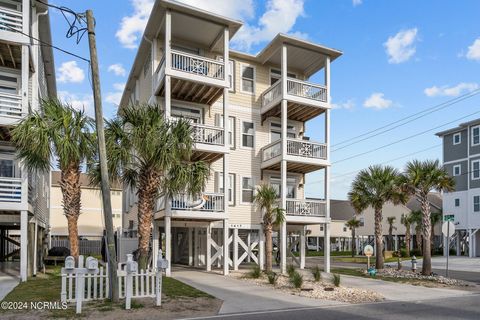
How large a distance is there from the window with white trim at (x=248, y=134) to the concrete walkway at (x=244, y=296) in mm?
8581

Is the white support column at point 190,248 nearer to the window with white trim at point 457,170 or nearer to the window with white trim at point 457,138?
the window with white trim at point 457,170

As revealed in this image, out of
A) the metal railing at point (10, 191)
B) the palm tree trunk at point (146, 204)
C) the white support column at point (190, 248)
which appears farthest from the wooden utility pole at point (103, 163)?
the white support column at point (190, 248)

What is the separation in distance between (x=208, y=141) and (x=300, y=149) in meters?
5.33

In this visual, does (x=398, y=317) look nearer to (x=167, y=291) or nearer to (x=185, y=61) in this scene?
(x=167, y=291)

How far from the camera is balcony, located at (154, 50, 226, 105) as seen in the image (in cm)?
2161

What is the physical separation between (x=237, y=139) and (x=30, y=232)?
11390 mm

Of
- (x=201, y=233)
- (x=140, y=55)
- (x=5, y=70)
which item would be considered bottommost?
(x=201, y=233)

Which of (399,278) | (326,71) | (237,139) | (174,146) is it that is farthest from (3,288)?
(326,71)

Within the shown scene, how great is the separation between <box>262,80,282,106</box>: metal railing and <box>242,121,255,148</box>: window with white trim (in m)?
1.49

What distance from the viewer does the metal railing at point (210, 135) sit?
22006mm

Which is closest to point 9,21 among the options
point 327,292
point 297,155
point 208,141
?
point 208,141

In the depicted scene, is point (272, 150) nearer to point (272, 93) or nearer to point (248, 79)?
point (272, 93)

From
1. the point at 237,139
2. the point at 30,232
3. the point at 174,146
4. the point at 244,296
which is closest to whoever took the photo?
the point at 244,296

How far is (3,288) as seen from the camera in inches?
600
